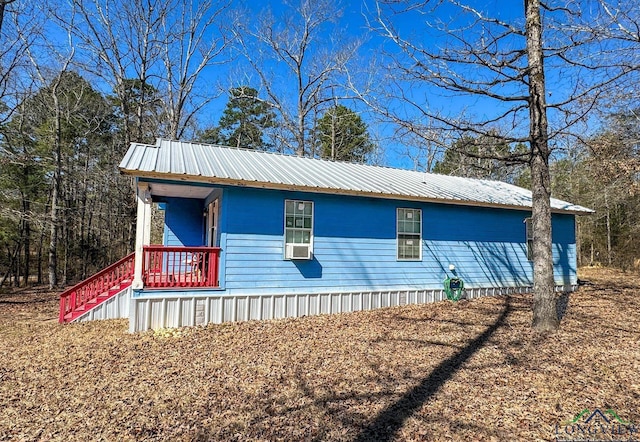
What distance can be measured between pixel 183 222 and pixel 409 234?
6.21 m

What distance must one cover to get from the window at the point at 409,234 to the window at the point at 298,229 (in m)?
2.44

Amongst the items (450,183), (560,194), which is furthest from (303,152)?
(560,194)

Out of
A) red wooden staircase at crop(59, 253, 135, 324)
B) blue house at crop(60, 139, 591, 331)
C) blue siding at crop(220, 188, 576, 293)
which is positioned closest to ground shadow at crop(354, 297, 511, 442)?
blue siding at crop(220, 188, 576, 293)

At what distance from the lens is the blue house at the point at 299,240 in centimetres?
701

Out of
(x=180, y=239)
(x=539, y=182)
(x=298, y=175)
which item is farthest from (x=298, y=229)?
(x=539, y=182)

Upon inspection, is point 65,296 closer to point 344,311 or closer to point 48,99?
point 344,311

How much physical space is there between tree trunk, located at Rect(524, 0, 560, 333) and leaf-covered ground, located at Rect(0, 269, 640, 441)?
541mm

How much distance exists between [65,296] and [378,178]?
8.14 m

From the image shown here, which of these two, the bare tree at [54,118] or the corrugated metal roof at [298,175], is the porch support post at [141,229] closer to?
the corrugated metal roof at [298,175]

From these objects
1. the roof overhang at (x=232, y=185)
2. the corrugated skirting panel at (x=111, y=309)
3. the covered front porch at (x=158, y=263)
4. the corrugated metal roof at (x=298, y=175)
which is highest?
the corrugated metal roof at (x=298, y=175)

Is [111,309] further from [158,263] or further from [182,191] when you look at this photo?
[182,191]

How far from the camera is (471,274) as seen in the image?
10023 mm

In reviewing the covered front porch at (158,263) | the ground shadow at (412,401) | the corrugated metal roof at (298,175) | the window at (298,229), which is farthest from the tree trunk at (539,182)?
the covered front porch at (158,263)

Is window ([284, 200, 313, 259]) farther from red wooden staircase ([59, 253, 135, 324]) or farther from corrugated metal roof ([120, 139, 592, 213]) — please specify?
red wooden staircase ([59, 253, 135, 324])
